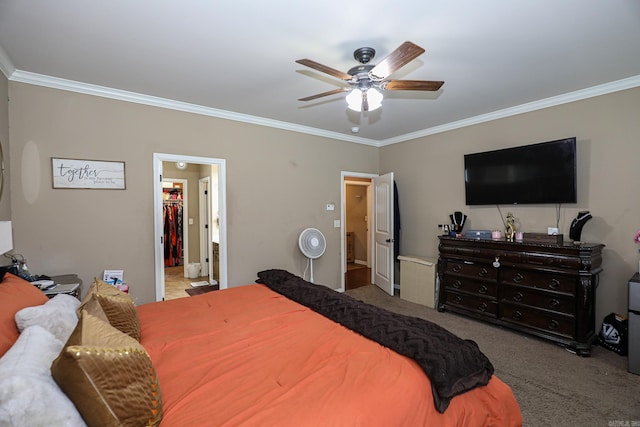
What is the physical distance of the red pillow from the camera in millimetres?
1147

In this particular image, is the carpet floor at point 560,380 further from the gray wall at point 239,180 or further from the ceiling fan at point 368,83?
the ceiling fan at point 368,83

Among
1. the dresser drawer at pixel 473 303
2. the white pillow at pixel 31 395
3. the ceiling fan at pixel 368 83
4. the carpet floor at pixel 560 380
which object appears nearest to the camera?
the white pillow at pixel 31 395

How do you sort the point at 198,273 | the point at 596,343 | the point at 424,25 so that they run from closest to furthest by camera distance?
1. the point at 424,25
2. the point at 596,343
3. the point at 198,273

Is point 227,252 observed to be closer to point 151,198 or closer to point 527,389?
point 151,198

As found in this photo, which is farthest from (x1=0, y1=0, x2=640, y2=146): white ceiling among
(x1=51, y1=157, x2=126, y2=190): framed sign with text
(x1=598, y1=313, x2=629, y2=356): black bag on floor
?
(x1=598, y1=313, x2=629, y2=356): black bag on floor

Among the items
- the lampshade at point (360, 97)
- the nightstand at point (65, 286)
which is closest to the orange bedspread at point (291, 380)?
the nightstand at point (65, 286)

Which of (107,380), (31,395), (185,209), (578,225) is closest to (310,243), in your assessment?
(578,225)

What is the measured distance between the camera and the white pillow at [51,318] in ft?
4.17

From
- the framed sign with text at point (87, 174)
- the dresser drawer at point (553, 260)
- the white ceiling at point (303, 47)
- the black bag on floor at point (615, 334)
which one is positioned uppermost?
the white ceiling at point (303, 47)

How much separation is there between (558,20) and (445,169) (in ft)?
8.19

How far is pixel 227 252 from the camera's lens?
3701 millimetres

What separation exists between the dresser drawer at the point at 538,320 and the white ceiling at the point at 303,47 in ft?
7.65

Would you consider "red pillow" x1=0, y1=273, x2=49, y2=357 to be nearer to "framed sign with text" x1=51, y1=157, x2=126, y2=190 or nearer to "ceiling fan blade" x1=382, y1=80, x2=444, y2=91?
"framed sign with text" x1=51, y1=157, x2=126, y2=190

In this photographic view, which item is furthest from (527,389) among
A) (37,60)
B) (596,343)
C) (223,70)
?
(37,60)
